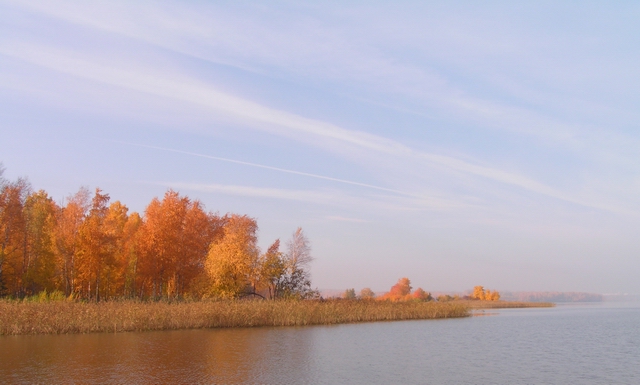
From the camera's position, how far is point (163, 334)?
102ft

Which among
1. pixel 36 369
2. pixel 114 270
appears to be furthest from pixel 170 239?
pixel 36 369

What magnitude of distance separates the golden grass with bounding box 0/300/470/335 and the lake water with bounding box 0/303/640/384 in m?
1.55

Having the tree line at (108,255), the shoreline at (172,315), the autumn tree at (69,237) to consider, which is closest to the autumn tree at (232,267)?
the tree line at (108,255)

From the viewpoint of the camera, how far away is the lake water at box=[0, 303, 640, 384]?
18.2m

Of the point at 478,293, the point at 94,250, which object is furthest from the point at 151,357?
the point at 478,293

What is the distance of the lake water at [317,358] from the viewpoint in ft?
59.9

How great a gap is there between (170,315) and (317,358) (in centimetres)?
1494

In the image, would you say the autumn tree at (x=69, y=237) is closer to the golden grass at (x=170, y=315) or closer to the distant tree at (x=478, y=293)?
the golden grass at (x=170, y=315)

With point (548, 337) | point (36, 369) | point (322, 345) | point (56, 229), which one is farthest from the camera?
point (56, 229)

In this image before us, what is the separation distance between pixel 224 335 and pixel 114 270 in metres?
24.2

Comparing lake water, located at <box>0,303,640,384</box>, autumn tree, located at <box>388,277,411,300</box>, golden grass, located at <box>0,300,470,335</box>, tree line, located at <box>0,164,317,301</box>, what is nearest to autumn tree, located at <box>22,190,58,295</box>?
tree line, located at <box>0,164,317,301</box>

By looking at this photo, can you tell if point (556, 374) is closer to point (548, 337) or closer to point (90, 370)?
point (548, 337)

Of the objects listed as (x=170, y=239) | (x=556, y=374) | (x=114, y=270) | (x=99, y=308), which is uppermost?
(x=170, y=239)

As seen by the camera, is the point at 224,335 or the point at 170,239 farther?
the point at 170,239
